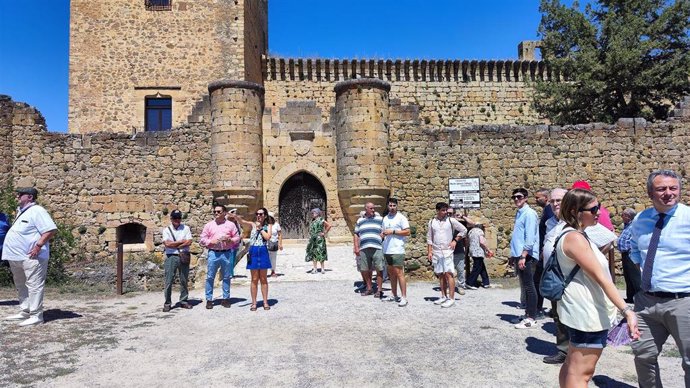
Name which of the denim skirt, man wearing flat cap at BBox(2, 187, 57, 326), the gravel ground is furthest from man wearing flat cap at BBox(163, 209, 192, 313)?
man wearing flat cap at BBox(2, 187, 57, 326)

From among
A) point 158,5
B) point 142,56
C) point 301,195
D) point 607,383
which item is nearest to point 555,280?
point 607,383

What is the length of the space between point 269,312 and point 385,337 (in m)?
2.46

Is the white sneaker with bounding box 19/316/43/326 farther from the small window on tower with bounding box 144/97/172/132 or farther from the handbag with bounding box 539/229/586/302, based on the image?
the small window on tower with bounding box 144/97/172/132

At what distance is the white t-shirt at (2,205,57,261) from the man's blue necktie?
7.55 meters

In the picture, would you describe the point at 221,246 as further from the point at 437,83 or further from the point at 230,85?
the point at 437,83

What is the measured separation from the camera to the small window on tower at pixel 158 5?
22125 mm

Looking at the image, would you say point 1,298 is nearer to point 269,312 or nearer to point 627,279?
point 269,312

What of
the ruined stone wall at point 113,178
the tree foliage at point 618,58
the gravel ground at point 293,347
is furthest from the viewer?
the tree foliage at point 618,58

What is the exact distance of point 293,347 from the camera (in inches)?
250

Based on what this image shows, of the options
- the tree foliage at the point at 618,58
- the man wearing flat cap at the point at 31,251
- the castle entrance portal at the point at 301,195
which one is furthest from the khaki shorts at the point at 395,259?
the tree foliage at the point at 618,58

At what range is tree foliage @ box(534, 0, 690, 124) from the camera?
65.0 ft

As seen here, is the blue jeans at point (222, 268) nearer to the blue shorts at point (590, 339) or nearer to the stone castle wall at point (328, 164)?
the stone castle wall at point (328, 164)

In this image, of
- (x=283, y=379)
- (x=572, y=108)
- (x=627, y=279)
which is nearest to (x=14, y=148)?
(x=283, y=379)

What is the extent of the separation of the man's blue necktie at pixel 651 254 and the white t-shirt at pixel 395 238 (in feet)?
17.1
